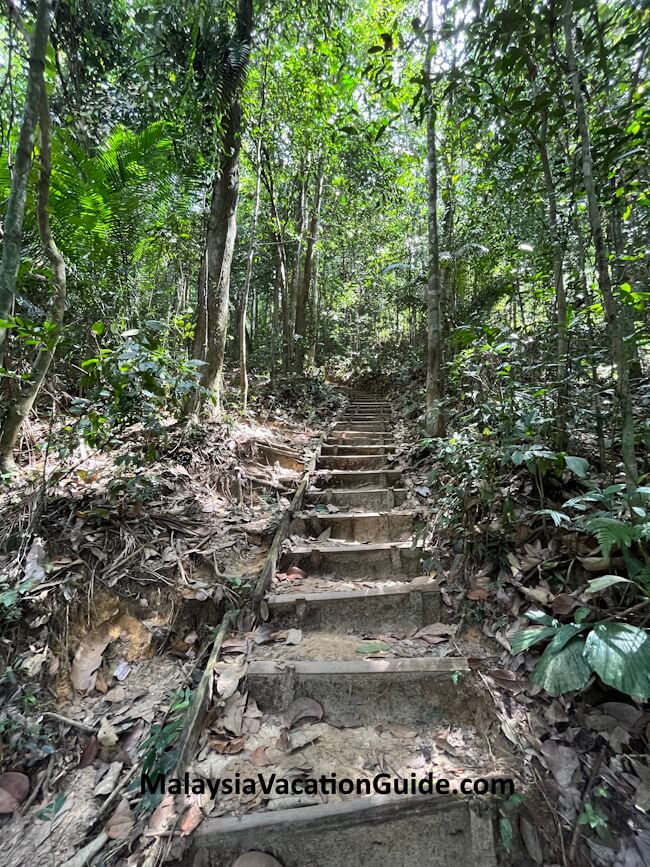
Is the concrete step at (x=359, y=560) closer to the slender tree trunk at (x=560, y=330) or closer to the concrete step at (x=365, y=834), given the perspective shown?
the slender tree trunk at (x=560, y=330)

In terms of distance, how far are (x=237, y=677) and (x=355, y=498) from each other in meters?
2.38

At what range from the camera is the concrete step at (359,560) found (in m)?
2.98

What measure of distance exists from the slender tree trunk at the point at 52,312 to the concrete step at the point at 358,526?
220cm

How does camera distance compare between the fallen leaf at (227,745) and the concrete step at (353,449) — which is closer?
the fallen leaf at (227,745)

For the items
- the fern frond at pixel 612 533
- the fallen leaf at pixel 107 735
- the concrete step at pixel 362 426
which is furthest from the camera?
the concrete step at pixel 362 426

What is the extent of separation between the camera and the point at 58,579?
240 centimetres

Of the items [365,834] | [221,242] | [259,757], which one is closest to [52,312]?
[221,242]

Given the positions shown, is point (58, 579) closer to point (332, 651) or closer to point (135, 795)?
point (135, 795)

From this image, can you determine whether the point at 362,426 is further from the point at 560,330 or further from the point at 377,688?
the point at 377,688

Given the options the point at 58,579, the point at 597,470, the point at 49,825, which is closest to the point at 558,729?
the point at 597,470

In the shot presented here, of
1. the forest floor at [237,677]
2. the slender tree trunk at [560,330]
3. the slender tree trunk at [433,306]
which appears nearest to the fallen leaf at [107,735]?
the forest floor at [237,677]

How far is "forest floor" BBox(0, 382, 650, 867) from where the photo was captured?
148 cm

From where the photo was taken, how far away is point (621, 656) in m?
1.42

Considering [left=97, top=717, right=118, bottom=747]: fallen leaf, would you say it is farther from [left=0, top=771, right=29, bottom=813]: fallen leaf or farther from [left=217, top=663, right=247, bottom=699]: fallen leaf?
[left=217, top=663, right=247, bottom=699]: fallen leaf
